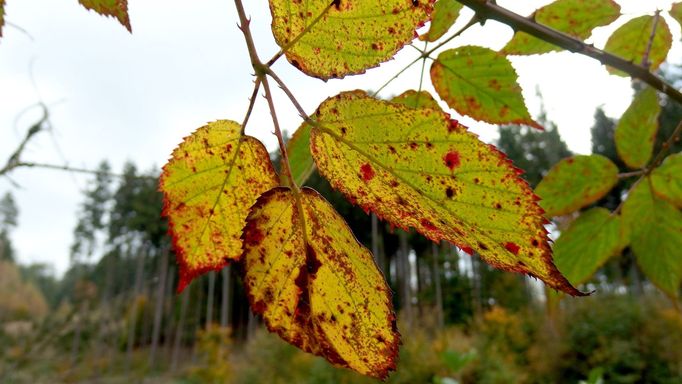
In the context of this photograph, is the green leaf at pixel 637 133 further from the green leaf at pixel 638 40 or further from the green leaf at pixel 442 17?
the green leaf at pixel 442 17

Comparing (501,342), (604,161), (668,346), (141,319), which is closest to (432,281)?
(501,342)

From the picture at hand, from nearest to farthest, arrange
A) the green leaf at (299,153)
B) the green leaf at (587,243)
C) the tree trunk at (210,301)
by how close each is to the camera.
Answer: the green leaf at (299,153) < the green leaf at (587,243) < the tree trunk at (210,301)

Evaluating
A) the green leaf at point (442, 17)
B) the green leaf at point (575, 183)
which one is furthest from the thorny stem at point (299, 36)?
the green leaf at point (575, 183)

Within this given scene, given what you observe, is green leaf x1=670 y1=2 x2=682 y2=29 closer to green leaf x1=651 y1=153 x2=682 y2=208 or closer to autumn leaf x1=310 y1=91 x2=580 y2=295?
green leaf x1=651 y1=153 x2=682 y2=208

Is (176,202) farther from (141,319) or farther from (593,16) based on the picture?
(141,319)

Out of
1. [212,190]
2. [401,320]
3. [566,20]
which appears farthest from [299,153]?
[401,320]

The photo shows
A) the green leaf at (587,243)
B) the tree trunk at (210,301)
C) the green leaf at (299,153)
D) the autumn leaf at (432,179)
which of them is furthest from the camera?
the tree trunk at (210,301)

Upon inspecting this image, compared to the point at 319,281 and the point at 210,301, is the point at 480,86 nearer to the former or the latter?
the point at 319,281
